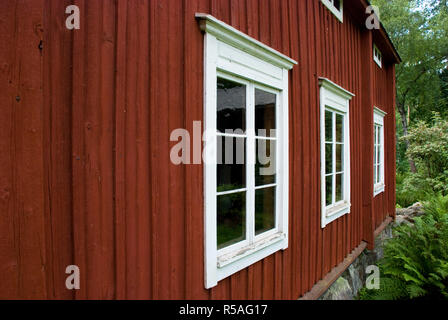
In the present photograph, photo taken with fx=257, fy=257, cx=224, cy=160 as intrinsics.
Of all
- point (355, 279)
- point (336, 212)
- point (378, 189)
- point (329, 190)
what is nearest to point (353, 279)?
point (355, 279)

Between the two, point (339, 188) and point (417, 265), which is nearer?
point (417, 265)

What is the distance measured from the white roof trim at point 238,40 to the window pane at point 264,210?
1379mm

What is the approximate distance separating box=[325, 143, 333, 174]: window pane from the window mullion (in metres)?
2.12

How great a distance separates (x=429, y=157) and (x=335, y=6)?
9.73 metres

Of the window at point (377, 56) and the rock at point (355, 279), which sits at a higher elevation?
the window at point (377, 56)

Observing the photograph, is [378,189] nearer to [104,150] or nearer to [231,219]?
[231,219]

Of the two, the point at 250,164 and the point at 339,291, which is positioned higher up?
the point at 250,164

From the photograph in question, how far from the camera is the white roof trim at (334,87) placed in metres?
3.80

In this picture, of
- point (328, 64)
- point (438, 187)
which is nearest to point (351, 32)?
point (328, 64)

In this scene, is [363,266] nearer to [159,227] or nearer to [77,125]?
[159,227]

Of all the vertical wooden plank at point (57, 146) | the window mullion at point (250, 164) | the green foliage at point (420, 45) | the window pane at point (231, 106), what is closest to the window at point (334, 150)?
the window mullion at point (250, 164)

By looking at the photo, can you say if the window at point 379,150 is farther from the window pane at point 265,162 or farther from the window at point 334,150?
the window pane at point 265,162

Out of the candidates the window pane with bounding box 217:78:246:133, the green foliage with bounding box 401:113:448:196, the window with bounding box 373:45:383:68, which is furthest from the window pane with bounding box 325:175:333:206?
the green foliage with bounding box 401:113:448:196

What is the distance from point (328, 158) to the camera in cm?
416
